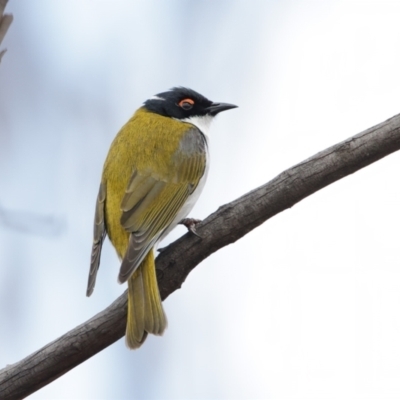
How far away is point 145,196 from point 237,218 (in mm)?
1191

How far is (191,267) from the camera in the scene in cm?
501

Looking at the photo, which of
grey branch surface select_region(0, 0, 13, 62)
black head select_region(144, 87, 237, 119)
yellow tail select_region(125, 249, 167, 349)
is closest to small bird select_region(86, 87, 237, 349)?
yellow tail select_region(125, 249, 167, 349)

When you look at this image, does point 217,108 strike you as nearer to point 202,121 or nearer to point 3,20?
point 202,121

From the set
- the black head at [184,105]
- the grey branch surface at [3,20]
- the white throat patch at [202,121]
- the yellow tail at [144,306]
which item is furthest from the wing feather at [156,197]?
the grey branch surface at [3,20]

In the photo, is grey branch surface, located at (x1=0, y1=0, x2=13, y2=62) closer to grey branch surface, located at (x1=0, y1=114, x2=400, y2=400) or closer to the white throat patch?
grey branch surface, located at (x1=0, y1=114, x2=400, y2=400)

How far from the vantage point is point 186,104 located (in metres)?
7.30

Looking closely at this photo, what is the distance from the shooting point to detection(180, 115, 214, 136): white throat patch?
7047 millimetres

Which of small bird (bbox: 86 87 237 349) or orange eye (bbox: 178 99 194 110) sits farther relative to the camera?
orange eye (bbox: 178 99 194 110)

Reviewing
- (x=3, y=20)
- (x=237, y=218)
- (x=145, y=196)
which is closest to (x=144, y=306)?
(x=237, y=218)

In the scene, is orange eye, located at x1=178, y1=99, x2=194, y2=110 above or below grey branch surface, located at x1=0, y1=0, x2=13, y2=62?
above

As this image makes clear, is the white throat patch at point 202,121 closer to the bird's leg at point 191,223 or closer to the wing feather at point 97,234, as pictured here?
the wing feather at point 97,234

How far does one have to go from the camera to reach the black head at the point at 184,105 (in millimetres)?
7242

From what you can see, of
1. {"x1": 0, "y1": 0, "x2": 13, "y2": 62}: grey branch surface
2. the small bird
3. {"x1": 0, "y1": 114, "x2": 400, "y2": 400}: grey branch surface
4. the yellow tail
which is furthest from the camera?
the small bird

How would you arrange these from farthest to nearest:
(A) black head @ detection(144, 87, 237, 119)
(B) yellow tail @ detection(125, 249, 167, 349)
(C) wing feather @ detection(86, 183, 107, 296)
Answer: (A) black head @ detection(144, 87, 237, 119), (C) wing feather @ detection(86, 183, 107, 296), (B) yellow tail @ detection(125, 249, 167, 349)
